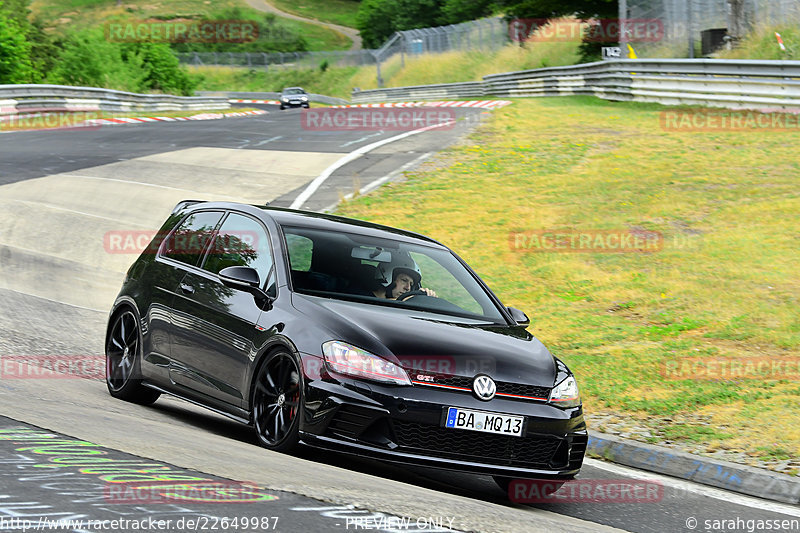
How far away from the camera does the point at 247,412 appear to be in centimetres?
686

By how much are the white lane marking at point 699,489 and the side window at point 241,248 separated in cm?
269

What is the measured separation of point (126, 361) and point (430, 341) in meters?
3.17

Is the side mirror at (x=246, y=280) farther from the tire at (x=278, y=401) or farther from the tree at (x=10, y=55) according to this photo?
the tree at (x=10, y=55)

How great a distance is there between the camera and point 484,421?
6164 mm

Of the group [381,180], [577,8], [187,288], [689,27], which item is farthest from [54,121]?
[187,288]

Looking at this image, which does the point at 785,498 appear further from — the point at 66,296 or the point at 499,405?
the point at 66,296

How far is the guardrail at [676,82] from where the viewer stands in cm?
2522

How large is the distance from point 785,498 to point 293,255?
354cm

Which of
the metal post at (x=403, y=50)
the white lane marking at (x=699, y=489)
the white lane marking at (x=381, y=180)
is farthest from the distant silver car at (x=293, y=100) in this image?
the white lane marking at (x=699, y=489)

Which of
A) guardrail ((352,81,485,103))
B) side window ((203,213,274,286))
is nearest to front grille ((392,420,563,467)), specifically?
side window ((203,213,274,286))

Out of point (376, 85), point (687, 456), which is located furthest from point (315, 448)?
point (376, 85)

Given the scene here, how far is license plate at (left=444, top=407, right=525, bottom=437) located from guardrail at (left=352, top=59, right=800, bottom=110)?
20.2m

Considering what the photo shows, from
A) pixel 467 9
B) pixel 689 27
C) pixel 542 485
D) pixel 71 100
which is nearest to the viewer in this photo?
pixel 542 485

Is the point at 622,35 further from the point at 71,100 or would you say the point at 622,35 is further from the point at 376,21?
the point at 376,21
